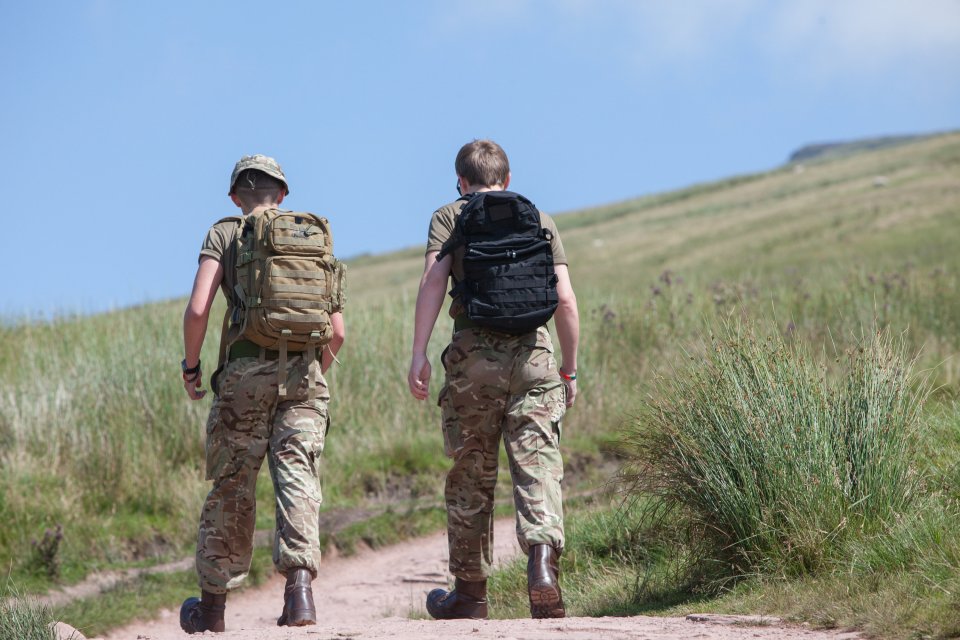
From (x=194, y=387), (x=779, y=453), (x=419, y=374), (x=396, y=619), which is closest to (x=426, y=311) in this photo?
(x=419, y=374)

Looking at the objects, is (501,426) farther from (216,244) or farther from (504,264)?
(216,244)

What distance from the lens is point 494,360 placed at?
4789 millimetres

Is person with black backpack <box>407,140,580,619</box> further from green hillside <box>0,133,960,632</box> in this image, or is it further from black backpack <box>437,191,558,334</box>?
green hillside <box>0,133,960,632</box>

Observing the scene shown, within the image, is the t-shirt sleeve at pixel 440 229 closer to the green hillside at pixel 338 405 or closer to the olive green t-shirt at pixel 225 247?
the olive green t-shirt at pixel 225 247

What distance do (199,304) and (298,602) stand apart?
1440 mm

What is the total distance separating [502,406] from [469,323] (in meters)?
0.40

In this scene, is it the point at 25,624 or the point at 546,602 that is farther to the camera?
the point at 546,602

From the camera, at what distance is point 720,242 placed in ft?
143

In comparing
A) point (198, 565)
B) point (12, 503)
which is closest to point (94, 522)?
point (12, 503)

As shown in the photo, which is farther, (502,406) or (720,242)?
(720,242)

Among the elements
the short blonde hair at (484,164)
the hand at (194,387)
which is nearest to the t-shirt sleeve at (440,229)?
the short blonde hair at (484,164)

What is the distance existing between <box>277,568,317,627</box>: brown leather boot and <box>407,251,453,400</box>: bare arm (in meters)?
1.01

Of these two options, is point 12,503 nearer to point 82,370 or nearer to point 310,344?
point 82,370

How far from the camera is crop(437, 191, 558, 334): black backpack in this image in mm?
4676
